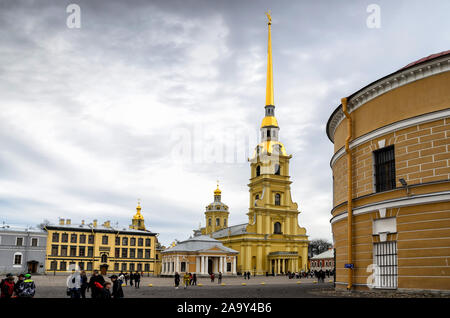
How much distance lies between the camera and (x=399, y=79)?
2053cm

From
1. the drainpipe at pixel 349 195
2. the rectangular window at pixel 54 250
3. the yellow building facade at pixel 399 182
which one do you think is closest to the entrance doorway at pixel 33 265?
the rectangular window at pixel 54 250

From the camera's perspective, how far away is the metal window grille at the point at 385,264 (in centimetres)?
1989

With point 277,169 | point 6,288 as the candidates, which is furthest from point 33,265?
point 6,288

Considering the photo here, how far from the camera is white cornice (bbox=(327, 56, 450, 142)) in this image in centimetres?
1897

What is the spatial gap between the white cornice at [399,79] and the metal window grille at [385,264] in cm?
708

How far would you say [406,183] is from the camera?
1941 cm

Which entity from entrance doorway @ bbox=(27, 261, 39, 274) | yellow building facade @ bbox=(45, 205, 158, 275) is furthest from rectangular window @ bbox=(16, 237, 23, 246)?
yellow building facade @ bbox=(45, 205, 158, 275)

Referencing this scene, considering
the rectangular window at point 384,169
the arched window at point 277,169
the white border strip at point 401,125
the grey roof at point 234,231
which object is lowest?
the grey roof at point 234,231

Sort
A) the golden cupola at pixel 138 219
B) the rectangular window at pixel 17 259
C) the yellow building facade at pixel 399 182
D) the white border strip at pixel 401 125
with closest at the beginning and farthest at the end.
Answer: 1. the yellow building facade at pixel 399 182
2. the white border strip at pixel 401 125
3. the rectangular window at pixel 17 259
4. the golden cupola at pixel 138 219

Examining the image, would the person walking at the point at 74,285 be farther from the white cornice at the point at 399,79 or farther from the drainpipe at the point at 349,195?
the white cornice at the point at 399,79
